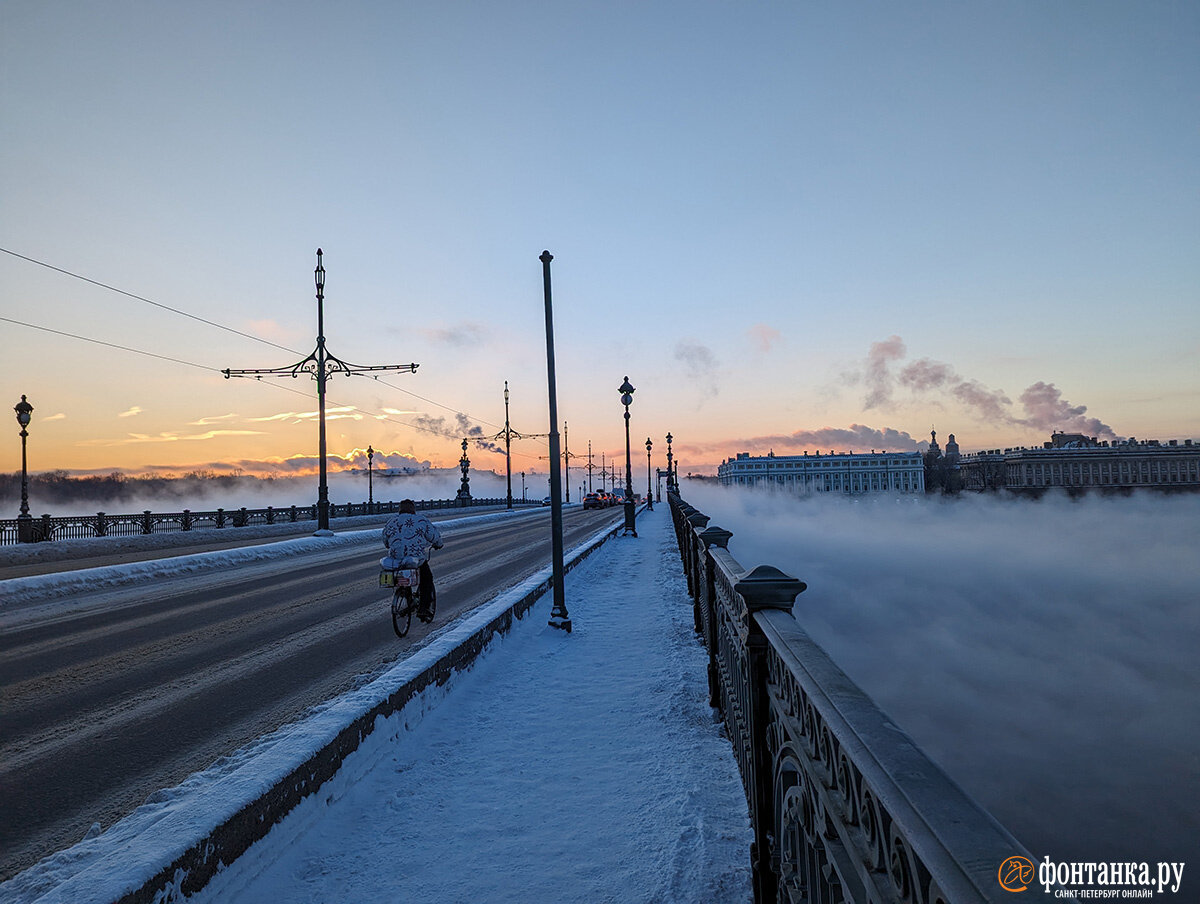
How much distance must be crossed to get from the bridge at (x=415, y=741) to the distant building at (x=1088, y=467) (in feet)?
465

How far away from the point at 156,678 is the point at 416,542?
3.68 metres

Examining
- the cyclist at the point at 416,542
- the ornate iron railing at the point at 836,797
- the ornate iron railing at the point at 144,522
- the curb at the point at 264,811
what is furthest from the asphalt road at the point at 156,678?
the ornate iron railing at the point at 144,522

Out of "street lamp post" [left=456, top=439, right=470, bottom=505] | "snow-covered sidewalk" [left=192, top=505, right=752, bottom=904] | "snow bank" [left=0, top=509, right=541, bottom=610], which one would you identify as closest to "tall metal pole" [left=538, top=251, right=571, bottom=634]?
"snow-covered sidewalk" [left=192, top=505, right=752, bottom=904]

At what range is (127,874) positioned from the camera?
2.76 metres

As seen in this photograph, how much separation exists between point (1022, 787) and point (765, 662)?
62.1 m

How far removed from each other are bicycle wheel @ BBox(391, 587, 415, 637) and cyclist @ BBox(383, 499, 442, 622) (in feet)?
0.94

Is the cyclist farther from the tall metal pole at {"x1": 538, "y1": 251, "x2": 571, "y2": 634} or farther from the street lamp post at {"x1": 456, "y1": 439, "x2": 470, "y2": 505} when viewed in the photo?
the street lamp post at {"x1": 456, "y1": 439, "x2": 470, "y2": 505}

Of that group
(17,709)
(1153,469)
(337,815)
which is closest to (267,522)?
(17,709)

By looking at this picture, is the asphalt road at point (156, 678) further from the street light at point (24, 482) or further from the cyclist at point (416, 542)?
the street light at point (24, 482)

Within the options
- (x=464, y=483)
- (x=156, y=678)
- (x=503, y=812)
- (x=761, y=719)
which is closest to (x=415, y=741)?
(x=503, y=812)

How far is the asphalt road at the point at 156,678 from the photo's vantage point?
4.28 metres

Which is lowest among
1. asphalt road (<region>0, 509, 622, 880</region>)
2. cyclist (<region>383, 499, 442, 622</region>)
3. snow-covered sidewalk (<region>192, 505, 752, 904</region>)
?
snow-covered sidewalk (<region>192, 505, 752, 904</region>)

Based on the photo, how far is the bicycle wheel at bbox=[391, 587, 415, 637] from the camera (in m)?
9.16

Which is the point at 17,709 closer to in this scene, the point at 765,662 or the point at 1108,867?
the point at 765,662
